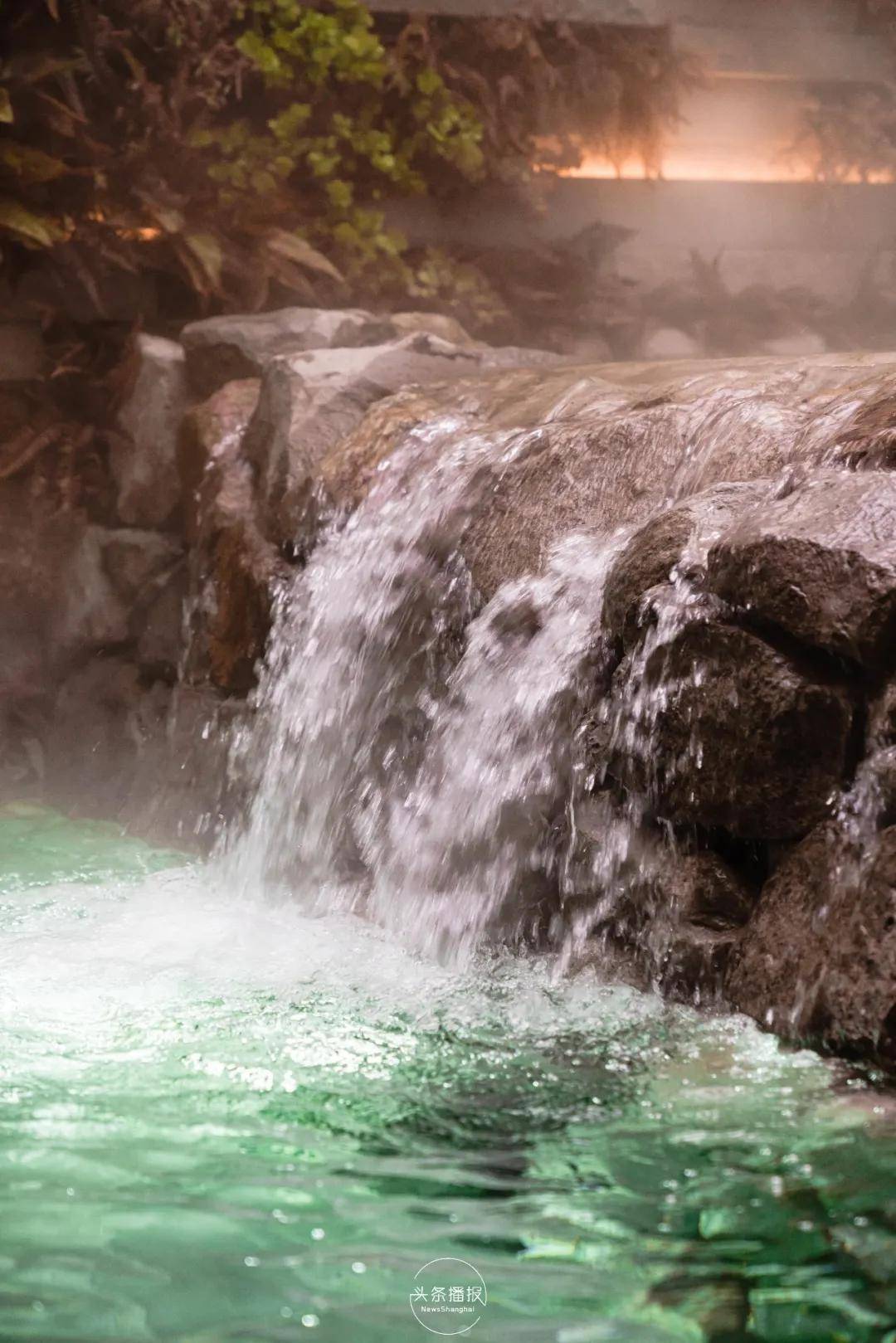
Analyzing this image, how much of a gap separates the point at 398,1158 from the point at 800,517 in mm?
1449

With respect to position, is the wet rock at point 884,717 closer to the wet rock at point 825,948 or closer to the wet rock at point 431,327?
the wet rock at point 825,948

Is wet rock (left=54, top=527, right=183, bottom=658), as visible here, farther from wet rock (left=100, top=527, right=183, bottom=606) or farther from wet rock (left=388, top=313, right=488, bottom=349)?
wet rock (left=388, top=313, right=488, bottom=349)

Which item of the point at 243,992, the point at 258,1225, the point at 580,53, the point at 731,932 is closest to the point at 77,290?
the point at 580,53

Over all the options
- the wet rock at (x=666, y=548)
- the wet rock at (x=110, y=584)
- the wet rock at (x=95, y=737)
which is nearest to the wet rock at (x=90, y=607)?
the wet rock at (x=110, y=584)

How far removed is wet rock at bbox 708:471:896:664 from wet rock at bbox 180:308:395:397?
3470mm

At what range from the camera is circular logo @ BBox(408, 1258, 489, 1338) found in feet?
4.94

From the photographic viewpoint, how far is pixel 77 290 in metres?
6.59

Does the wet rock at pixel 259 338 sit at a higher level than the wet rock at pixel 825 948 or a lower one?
higher

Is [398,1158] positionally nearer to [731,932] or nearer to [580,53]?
[731,932]

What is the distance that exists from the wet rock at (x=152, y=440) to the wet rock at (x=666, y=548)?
322 centimetres

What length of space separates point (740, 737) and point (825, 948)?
456 millimetres

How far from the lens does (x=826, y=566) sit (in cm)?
240

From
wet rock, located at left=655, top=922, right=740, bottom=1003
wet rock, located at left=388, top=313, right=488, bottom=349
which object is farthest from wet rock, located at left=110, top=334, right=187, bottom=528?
wet rock, located at left=655, top=922, right=740, bottom=1003

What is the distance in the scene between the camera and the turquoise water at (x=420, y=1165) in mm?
1524
